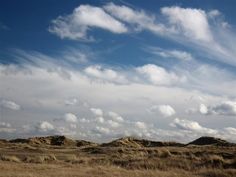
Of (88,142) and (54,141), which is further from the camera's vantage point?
(88,142)

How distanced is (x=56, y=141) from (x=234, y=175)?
11492 cm

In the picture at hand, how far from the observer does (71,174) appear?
26.6 m

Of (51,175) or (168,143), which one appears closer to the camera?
(51,175)

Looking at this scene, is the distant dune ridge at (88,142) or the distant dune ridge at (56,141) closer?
the distant dune ridge at (88,142)

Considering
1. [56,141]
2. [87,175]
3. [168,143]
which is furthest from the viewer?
[56,141]

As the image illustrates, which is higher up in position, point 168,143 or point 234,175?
point 168,143

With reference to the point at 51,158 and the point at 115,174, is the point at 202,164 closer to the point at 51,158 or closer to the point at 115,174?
the point at 115,174

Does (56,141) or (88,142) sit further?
(88,142)

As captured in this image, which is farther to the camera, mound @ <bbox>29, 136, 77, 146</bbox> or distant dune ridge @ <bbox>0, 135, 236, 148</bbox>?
mound @ <bbox>29, 136, 77, 146</bbox>

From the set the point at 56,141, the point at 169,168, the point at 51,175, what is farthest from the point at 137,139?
the point at 51,175

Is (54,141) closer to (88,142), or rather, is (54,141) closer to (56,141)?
(56,141)

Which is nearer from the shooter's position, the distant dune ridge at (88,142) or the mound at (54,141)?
the distant dune ridge at (88,142)

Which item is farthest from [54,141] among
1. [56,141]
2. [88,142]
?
[88,142]

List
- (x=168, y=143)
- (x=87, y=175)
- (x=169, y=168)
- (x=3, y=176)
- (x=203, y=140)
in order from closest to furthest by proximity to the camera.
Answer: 1. (x=3, y=176)
2. (x=87, y=175)
3. (x=169, y=168)
4. (x=168, y=143)
5. (x=203, y=140)
